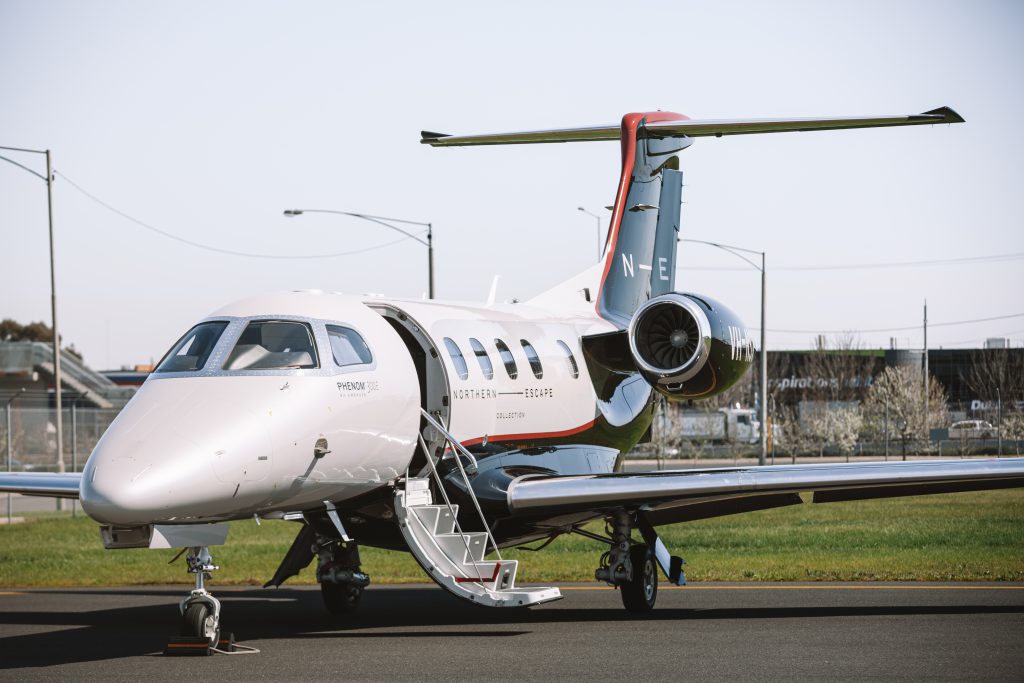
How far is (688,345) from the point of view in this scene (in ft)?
58.8

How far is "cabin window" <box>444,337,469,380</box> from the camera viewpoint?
622 inches

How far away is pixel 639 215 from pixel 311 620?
8.89 metres

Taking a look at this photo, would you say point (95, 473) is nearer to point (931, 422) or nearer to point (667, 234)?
point (667, 234)

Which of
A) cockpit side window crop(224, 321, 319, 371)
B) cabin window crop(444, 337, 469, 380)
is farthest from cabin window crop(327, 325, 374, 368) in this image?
cabin window crop(444, 337, 469, 380)

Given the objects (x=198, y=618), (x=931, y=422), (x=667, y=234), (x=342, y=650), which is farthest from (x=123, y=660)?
(x=931, y=422)

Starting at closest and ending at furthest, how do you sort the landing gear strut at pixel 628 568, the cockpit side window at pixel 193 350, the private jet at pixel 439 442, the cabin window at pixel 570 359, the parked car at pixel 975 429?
the private jet at pixel 439 442, the cockpit side window at pixel 193 350, the landing gear strut at pixel 628 568, the cabin window at pixel 570 359, the parked car at pixel 975 429

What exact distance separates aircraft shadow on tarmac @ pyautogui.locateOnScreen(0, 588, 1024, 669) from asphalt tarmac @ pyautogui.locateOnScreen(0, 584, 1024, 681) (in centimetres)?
3

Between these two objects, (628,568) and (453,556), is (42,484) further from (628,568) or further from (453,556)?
(628,568)

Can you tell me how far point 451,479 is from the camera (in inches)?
619

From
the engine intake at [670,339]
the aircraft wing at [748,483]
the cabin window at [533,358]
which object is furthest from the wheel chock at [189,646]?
the engine intake at [670,339]

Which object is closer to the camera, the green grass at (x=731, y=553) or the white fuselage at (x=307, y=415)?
the white fuselage at (x=307, y=415)

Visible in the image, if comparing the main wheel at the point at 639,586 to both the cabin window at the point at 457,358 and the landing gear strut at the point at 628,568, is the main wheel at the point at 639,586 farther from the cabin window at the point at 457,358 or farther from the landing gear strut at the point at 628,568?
the cabin window at the point at 457,358

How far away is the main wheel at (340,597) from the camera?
16.7 m

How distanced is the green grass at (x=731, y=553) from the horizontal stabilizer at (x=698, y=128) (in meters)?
6.52
